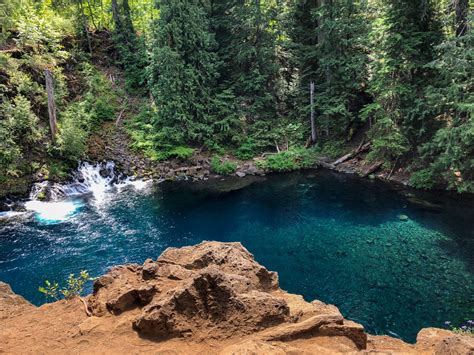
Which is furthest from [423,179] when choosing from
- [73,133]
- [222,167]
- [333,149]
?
[73,133]

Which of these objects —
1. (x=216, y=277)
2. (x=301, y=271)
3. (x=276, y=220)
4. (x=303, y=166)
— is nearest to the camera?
(x=216, y=277)

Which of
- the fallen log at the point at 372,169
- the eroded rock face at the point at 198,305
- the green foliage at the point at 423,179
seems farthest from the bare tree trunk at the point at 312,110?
the eroded rock face at the point at 198,305

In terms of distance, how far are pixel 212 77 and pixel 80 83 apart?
9.82 metres

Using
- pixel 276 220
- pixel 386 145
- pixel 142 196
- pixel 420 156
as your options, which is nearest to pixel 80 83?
pixel 142 196

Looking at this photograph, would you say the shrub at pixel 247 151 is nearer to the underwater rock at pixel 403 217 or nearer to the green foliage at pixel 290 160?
the green foliage at pixel 290 160

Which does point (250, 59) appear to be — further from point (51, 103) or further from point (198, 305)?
point (198, 305)

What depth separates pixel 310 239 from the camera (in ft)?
44.1

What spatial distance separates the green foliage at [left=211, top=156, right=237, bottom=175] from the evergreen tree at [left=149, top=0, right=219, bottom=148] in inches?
79.9

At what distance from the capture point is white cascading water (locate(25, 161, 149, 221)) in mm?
16672

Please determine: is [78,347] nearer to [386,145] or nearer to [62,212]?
[62,212]

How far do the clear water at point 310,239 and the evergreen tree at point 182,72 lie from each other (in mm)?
4954

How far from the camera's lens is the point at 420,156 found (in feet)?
57.0

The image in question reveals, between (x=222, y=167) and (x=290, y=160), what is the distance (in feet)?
15.3

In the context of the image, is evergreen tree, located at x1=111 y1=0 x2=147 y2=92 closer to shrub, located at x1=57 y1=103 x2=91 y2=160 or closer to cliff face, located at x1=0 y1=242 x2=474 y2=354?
shrub, located at x1=57 y1=103 x2=91 y2=160
